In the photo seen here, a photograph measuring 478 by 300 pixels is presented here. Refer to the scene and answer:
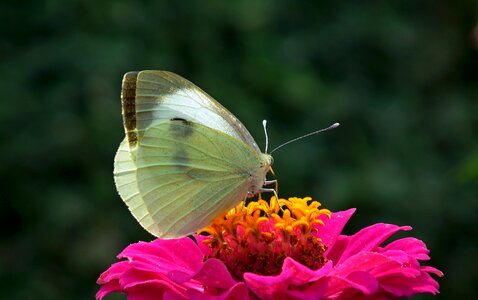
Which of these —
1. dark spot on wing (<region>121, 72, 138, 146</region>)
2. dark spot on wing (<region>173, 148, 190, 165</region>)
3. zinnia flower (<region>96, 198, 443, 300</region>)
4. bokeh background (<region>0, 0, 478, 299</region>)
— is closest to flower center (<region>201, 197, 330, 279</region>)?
zinnia flower (<region>96, 198, 443, 300</region>)

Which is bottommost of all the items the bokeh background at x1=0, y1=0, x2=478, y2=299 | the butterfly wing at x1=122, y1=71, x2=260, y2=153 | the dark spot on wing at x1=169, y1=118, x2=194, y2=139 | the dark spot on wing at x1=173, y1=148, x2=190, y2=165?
the bokeh background at x1=0, y1=0, x2=478, y2=299

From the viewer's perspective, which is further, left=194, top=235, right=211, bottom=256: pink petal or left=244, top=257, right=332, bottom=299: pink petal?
left=194, top=235, right=211, bottom=256: pink petal

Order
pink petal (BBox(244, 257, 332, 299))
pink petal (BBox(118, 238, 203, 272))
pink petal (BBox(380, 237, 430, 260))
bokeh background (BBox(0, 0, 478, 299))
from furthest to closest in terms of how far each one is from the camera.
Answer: bokeh background (BBox(0, 0, 478, 299)), pink petal (BBox(118, 238, 203, 272)), pink petal (BBox(380, 237, 430, 260)), pink petal (BBox(244, 257, 332, 299))

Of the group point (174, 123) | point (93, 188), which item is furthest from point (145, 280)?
point (93, 188)

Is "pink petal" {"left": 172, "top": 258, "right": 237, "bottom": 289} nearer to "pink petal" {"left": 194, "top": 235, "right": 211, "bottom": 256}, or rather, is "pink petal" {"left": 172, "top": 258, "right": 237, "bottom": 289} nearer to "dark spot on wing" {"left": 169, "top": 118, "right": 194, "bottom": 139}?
"pink petal" {"left": 194, "top": 235, "right": 211, "bottom": 256}

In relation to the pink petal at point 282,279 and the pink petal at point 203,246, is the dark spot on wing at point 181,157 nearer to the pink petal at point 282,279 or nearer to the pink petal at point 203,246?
the pink petal at point 203,246

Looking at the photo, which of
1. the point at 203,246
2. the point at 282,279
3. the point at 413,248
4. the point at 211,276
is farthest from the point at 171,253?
the point at 413,248
